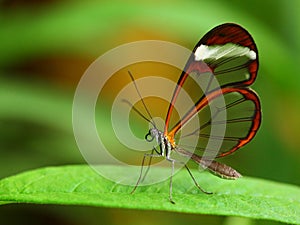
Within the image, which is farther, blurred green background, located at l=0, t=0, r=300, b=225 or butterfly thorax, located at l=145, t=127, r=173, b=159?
blurred green background, located at l=0, t=0, r=300, b=225

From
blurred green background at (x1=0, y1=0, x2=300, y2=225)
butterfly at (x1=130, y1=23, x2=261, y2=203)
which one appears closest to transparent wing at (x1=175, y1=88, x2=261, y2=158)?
butterfly at (x1=130, y1=23, x2=261, y2=203)

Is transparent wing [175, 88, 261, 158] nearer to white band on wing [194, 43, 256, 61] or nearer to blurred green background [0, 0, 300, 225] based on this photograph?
white band on wing [194, 43, 256, 61]

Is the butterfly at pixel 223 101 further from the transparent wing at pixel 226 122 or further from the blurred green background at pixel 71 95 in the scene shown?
the blurred green background at pixel 71 95

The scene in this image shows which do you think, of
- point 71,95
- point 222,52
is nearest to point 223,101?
point 222,52

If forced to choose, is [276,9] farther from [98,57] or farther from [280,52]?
[98,57]

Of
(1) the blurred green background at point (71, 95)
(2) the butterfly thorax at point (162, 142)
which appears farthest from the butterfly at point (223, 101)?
(1) the blurred green background at point (71, 95)

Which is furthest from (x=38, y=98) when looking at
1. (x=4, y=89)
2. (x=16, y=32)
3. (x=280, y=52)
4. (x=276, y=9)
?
(x=276, y=9)

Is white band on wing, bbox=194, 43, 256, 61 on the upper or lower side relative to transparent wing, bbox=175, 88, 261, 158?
upper
